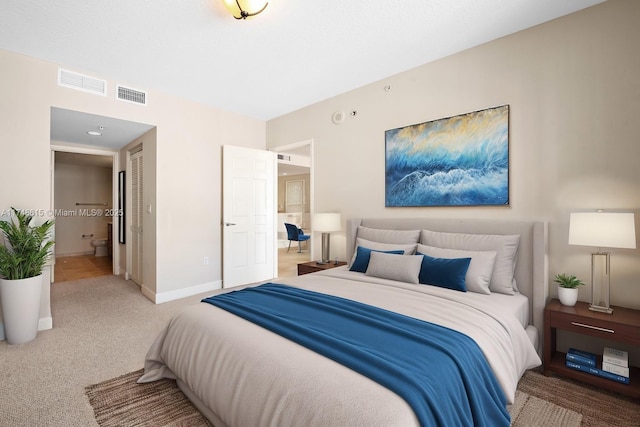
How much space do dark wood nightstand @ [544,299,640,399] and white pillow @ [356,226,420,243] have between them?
46.6 inches

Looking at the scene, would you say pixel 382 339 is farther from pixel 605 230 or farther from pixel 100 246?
pixel 100 246

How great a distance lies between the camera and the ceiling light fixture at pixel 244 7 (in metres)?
2.14

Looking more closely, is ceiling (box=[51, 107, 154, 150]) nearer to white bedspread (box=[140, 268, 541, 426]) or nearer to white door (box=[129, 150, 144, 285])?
white door (box=[129, 150, 144, 285])

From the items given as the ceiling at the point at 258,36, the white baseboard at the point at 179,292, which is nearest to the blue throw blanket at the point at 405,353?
the ceiling at the point at 258,36

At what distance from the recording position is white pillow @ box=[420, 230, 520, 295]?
2430 mm

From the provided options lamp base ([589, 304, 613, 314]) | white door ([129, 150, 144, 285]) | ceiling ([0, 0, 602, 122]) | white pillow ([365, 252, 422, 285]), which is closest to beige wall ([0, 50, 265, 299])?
ceiling ([0, 0, 602, 122])

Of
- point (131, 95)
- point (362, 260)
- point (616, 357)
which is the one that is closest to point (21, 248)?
point (131, 95)

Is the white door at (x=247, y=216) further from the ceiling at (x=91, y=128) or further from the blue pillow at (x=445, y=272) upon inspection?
the blue pillow at (x=445, y=272)

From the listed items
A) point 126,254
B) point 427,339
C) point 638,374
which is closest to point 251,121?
point 126,254

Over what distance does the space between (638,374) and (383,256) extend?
1.85 m

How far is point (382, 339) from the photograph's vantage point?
1508 millimetres

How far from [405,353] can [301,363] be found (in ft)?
1.51

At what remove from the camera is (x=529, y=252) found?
2.50 metres

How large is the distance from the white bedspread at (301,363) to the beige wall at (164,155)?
85.5 inches
